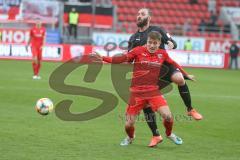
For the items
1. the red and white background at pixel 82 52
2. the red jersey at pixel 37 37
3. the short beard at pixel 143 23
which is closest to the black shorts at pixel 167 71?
the short beard at pixel 143 23

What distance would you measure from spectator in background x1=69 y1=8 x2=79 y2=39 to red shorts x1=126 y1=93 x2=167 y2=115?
89.9 ft

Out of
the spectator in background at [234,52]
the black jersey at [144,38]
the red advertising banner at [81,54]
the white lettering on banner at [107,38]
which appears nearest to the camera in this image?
the black jersey at [144,38]

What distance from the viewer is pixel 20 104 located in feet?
50.9

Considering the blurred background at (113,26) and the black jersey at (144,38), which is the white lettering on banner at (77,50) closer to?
the blurred background at (113,26)

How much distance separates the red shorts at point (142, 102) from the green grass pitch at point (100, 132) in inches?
23.9

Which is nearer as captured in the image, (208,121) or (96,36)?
(208,121)

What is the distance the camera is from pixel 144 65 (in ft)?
33.7

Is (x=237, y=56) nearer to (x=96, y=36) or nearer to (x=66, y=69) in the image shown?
(x=96, y=36)

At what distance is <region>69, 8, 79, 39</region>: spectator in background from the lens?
37.3m

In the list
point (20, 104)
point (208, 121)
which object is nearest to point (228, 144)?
point (208, 121)

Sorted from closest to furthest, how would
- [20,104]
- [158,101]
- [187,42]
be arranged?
[158,101] → [20,104] → [187,42]

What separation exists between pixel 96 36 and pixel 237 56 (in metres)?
8.19

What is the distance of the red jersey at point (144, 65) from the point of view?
10.2 m

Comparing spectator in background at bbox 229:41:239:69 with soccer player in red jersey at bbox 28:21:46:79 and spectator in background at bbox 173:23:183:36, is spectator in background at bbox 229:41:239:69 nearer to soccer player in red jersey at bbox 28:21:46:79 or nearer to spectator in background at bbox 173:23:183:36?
spectator in background at bbox 173:23:183:36
